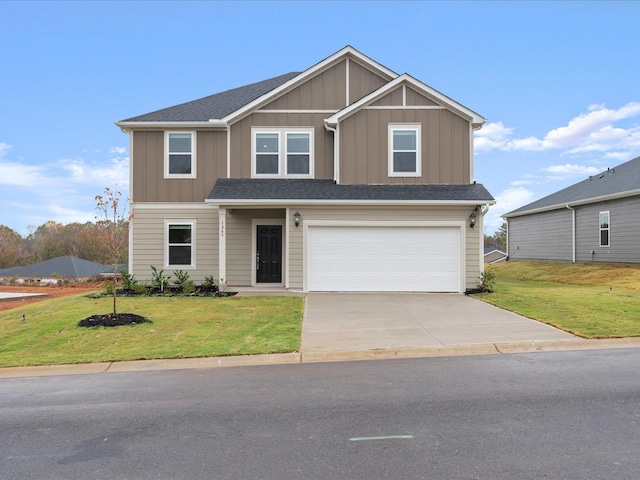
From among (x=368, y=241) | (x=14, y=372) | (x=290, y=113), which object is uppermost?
(x=290, y=113)

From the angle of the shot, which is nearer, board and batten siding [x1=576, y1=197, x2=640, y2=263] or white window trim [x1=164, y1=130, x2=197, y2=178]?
white window trim [x1=164, y1=130, x2=197, y2=178]

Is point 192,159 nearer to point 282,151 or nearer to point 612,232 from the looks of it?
point 282,151

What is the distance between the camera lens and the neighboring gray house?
2052cm

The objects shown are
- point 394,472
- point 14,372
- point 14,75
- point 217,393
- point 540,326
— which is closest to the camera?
point 394,472

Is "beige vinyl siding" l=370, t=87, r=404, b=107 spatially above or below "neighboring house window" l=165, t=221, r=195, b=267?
above

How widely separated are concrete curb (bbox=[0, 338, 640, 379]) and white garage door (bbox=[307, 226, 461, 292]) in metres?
6.97

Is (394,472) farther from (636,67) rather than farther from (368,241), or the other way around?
(636,67)

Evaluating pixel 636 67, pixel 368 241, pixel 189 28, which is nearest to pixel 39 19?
pixel 189 28

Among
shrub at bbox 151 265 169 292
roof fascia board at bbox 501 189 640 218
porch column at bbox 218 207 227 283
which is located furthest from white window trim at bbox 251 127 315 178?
roof fascia board at bbox 501 189 640 218

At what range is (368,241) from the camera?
14.4 meters

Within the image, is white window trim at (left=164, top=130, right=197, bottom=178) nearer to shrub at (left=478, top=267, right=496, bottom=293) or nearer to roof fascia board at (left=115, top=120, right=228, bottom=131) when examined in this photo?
roof fascia board at (left=115, top=120, right=228, bottom=131)

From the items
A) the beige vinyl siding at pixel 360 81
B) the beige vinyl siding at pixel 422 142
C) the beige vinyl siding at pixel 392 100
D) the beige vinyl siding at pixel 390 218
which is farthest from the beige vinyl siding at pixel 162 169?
the beige vinyl siding at pixel 392 100

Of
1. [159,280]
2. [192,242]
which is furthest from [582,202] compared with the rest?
[159,280]

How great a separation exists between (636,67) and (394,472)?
21.8 metres
